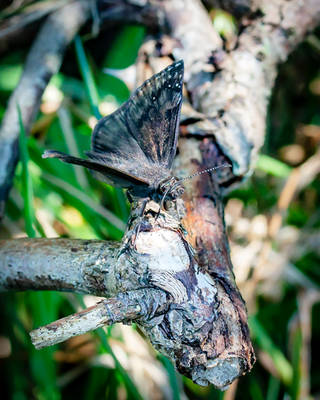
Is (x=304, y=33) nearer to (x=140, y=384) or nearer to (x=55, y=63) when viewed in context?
(x=55, y=63)

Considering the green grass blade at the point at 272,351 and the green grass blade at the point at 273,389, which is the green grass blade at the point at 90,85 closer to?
the green grass blade at the point at 272,351

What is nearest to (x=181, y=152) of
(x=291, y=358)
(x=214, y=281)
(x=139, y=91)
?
(x=139, y=91)

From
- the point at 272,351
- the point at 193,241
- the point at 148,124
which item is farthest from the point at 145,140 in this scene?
the point at 272,351

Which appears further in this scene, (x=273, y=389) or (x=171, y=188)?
(x=273, y=389)

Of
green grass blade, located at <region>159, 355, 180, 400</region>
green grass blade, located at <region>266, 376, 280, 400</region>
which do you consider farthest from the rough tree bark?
green grass blade, located at <region>266, 376, 280, 400</region>

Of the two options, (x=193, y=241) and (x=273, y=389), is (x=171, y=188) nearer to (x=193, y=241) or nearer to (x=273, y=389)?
(x=193, y=241)

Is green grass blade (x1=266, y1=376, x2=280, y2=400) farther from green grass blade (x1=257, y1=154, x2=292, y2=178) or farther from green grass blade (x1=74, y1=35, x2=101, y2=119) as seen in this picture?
green grass blade (x1=74, y1=35, x2=101, y2=119)
